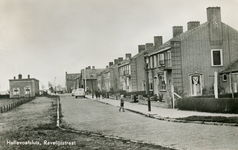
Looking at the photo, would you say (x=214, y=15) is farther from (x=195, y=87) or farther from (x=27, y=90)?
(x=27, y=90)

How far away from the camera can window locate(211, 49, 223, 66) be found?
28641 millimetres

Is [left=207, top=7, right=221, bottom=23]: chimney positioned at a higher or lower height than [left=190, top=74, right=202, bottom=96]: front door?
higher

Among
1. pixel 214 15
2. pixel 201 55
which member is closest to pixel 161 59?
pixel 201 55

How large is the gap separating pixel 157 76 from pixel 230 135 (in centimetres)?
2481

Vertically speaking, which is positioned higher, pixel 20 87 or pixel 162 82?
pixel 162 82

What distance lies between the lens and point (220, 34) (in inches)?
1129

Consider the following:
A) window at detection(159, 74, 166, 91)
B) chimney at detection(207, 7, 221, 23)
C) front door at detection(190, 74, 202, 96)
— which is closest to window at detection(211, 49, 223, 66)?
front door at detection(190, 74, 202, 96)

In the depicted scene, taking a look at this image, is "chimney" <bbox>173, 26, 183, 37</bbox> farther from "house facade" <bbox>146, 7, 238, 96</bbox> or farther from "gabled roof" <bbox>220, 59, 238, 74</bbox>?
"gabled roof" <bbox>220, 59, 238, 74</bbox>

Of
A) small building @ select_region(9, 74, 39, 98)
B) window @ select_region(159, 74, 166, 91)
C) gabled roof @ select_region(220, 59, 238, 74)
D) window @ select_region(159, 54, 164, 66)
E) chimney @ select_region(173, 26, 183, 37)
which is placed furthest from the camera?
small building @ select_region(9, 74, 39, 98)

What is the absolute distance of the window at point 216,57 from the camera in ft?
94.0

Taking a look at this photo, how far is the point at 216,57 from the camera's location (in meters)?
28.8

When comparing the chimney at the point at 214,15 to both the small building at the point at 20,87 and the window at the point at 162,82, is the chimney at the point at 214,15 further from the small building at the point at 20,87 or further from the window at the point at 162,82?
the small building at the point at 20,87

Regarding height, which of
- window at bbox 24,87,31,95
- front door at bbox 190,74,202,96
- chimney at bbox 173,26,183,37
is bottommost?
window at bbox 24,87,31,95

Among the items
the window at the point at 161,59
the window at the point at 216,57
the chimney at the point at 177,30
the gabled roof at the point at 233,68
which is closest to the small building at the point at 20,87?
the window at the point at 161,59
